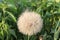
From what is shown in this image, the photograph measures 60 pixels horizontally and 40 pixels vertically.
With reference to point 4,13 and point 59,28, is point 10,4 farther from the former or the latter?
point 59,28

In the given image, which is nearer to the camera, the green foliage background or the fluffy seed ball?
the fluffy seed ball

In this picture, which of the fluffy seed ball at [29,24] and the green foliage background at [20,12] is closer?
the fluffy seed ball at [29,24]

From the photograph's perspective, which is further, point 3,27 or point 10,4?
point 10,4

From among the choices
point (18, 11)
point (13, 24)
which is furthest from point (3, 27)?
point (18, 11)
